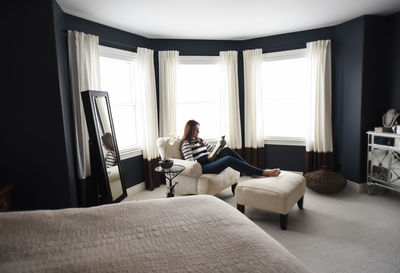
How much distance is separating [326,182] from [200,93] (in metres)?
2.53

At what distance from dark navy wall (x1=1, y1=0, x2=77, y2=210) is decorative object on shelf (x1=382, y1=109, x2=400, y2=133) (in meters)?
4.07

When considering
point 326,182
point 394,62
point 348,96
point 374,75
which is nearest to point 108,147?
point 326,182

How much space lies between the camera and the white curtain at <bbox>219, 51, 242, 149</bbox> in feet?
14.9

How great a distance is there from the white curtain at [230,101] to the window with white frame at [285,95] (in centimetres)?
53

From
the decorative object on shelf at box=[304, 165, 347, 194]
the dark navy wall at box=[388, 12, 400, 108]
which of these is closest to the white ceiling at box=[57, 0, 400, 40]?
the dark navy wall at box=[388, 12, 400, 108]

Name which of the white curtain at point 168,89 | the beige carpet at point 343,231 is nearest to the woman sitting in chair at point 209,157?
the beige carpet at point 343,231

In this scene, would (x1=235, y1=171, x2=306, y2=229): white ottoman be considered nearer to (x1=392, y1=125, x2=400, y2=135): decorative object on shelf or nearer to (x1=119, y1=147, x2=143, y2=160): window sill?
(x1=392, y1=125, x2=400, y2=135): decorative object on shelf

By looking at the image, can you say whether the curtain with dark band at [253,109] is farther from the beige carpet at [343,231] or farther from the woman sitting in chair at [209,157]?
the beige carpet at [343,231]

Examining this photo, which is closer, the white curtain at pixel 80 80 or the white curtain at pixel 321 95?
the white curtain at pixel 80 80

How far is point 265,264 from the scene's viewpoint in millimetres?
938

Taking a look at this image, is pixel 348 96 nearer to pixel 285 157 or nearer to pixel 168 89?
pixel 285 157

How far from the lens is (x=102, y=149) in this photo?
277 centimetres

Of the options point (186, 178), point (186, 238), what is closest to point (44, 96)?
point (186, 178)

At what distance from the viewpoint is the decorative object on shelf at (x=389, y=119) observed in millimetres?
3383
